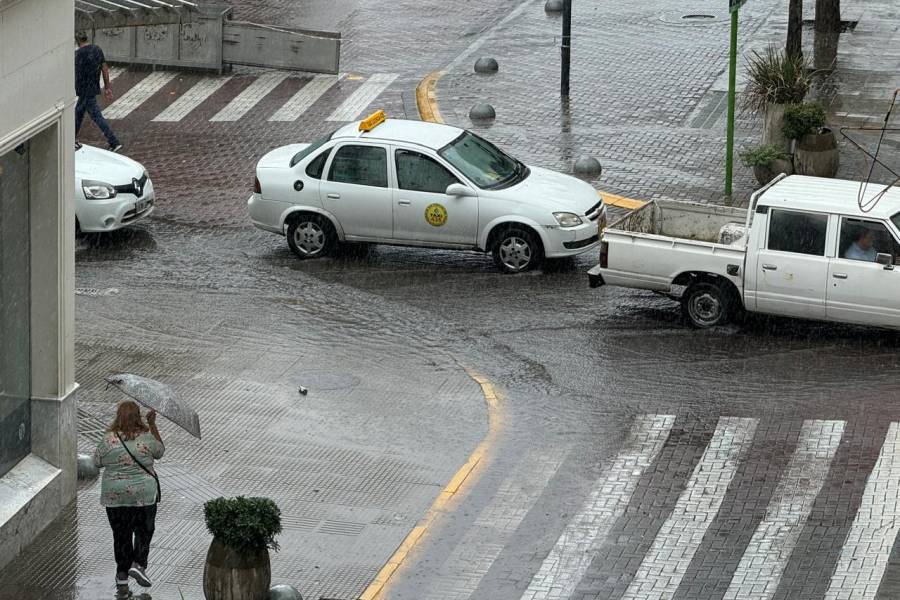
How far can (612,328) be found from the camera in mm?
18719

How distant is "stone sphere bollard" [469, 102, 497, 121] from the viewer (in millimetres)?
27031

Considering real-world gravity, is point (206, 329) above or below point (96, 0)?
below

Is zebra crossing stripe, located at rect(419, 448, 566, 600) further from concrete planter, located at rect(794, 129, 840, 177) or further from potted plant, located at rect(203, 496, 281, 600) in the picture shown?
concrete planter, located at rect(794, 129, 840, 177)

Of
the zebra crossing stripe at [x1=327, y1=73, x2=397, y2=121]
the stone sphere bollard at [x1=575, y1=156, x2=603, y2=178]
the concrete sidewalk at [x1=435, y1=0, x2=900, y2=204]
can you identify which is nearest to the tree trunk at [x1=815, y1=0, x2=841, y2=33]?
the concrete sidewalk at [x1=435, y1=0, x2=900, y2=204]

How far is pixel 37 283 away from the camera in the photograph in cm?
1380

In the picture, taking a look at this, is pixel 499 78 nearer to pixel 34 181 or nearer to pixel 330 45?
pixel 330 45

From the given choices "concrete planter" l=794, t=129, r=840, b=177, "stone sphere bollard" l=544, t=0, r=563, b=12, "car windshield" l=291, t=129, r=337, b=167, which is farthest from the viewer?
"stone sphere bollard" l=544, t=0, r=563, b=12

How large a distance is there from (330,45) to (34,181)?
16.8 meters

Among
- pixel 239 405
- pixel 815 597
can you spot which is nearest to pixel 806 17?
pixel 239 405

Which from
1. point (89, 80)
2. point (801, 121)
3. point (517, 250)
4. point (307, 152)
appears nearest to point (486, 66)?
point (89, 80)

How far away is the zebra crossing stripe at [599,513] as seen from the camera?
42.4 feet

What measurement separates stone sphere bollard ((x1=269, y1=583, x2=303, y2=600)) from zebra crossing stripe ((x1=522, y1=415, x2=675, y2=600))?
175cm

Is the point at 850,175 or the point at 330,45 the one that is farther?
the point at 330,45

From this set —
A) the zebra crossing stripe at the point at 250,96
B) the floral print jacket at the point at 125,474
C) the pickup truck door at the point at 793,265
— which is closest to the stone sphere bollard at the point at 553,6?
the zebra crossing stripe at the point at 250,96
